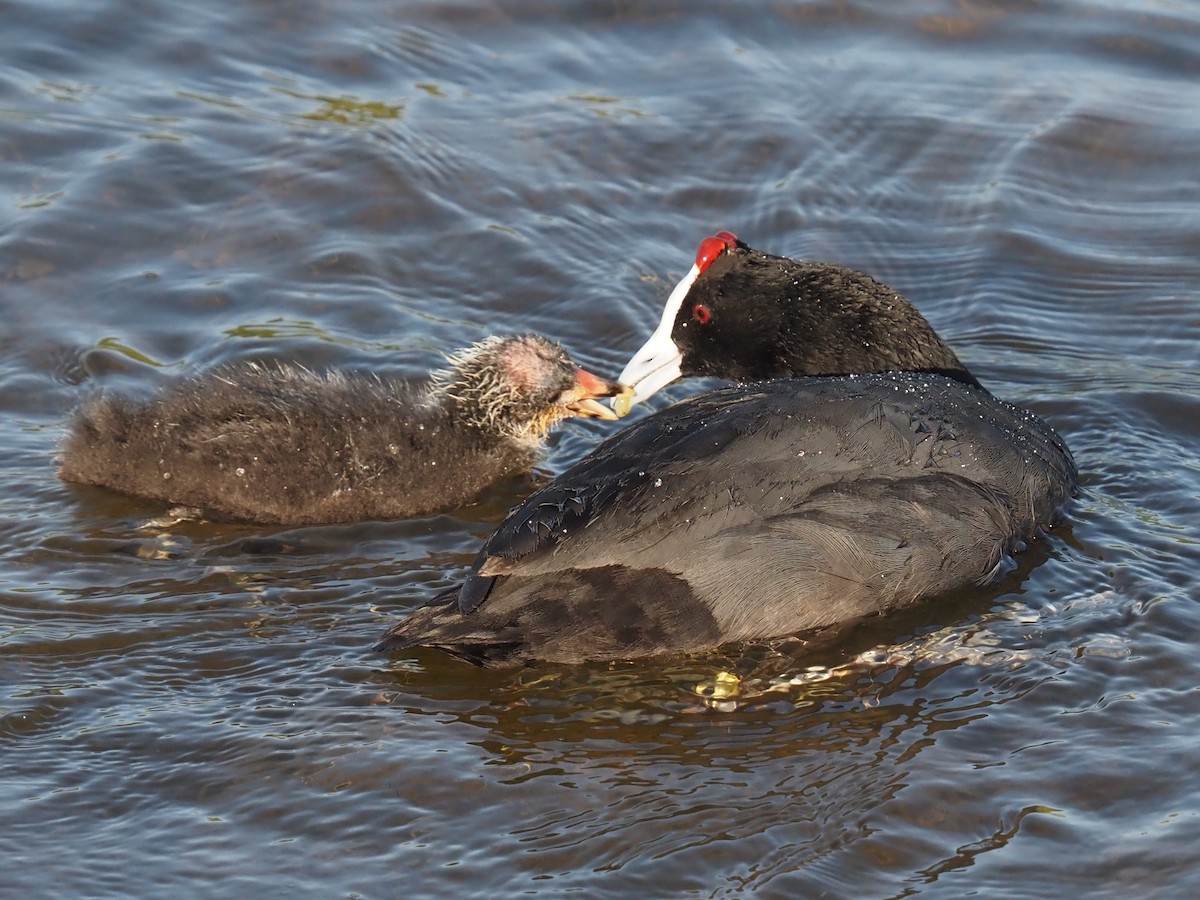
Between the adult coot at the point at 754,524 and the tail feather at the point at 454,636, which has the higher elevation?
the adult coot at the point at 754,524

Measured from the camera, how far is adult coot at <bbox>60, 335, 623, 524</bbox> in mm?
5148

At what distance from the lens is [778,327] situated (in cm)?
552

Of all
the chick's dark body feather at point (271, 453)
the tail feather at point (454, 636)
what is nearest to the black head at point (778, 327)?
the chick's dark body feather at point (271, 453)

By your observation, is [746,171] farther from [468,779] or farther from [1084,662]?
[468,779]

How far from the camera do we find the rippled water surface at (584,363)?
363 centimetres

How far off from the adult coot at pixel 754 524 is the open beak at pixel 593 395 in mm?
962

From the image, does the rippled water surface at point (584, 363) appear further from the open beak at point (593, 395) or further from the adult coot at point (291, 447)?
the open beak at point (593, 395)

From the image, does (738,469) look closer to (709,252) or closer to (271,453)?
(709,252)

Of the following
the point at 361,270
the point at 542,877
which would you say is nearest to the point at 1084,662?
the point at 542,877

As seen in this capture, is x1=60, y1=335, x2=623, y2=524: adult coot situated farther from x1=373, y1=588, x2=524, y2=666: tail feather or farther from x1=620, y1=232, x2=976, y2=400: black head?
x1=373, y1=588, x2=524, y2=666: tail feather

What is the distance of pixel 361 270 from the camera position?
22.4 ft

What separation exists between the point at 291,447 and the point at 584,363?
1608mm

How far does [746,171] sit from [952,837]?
183 inches

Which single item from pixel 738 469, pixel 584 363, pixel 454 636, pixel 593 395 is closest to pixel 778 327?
pixel 593 395
